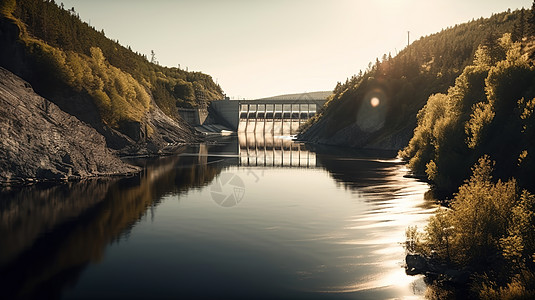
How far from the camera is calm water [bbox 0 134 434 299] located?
26.7m

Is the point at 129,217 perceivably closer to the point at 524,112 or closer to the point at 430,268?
the point at 430,268

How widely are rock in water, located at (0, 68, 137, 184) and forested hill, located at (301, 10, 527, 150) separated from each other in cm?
8156

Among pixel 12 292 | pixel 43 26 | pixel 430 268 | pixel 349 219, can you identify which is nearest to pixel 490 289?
pixel 430 268

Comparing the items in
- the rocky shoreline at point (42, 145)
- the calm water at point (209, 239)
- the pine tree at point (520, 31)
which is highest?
Result: the pine tree at point (520, 31)

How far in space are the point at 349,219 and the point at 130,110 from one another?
8653 centimetres

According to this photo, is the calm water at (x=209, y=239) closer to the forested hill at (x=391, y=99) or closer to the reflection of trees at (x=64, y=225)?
the reflection of trees at (x=64, y=225)

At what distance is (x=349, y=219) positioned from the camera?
43.6 meters

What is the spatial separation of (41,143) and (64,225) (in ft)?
86.9

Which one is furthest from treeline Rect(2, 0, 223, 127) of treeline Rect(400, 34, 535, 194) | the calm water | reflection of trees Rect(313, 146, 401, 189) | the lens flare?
treeline Rect(400, 34, 535, 194)

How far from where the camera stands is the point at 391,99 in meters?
153

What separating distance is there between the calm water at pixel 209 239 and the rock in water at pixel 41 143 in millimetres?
5031

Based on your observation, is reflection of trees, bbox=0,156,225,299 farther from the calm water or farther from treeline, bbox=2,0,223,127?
treeline, bbox=2,0,223,127

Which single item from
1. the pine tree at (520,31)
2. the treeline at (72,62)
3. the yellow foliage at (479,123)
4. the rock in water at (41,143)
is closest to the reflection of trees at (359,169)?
the yellow foliage at (479,123)

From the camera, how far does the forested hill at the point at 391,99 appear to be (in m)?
138
